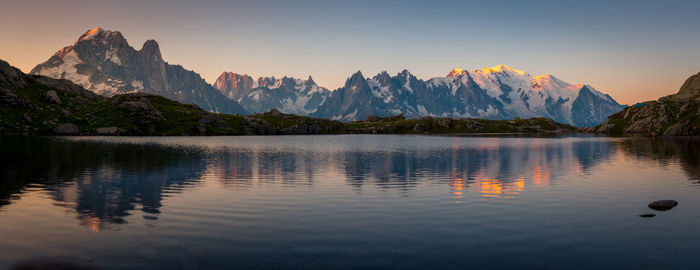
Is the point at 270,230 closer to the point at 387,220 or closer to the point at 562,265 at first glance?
the point at 387,220

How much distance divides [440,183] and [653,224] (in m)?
24.8

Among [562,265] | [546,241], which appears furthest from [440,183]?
[562,265]

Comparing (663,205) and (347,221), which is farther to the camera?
(663,205)

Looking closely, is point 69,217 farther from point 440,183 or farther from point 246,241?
point 440,183

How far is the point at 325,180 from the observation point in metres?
55.7

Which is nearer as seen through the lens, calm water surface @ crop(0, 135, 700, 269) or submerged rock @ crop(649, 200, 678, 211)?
calm water surface @ crop(0, 135, 700, 269)

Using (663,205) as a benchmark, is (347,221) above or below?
below

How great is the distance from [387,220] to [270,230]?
8941mm

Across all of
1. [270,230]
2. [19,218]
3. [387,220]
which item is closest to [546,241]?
[387,220]

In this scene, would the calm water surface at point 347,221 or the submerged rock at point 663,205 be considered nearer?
the calm water surface at point 347,221

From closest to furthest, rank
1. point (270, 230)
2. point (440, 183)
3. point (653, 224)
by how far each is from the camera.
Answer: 1. point (270, 230)
2. point (653, 224)
3. point (440, 183)

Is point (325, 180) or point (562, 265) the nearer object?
point (562, 265)

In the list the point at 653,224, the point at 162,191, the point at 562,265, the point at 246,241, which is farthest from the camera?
the point at 162,191

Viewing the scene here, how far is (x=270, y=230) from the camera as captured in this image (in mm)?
27891
